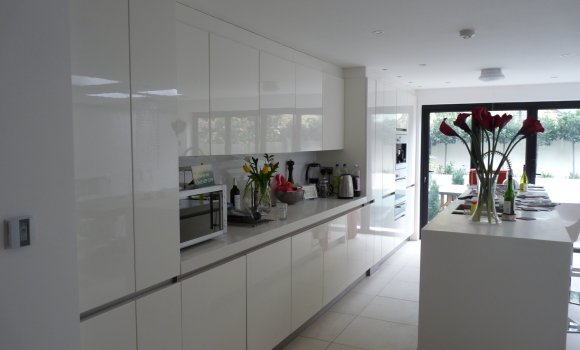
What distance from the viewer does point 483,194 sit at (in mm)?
3021

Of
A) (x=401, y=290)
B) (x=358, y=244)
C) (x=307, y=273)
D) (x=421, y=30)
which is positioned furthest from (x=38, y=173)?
(x=401, y=290)

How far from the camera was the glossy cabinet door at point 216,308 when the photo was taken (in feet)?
7.87

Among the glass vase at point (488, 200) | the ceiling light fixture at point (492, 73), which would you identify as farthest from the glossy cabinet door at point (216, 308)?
the ceiling light fixture at point (492, 73)

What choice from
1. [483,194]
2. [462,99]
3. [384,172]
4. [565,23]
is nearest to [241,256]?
[483,194]

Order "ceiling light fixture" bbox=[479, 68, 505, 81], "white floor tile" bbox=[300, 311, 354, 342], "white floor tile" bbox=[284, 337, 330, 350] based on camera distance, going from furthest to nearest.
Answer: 1. "ceiling light fixture" bbox=[479, 68, 505, 81]
2. "white floor tile" bbox=[300, 311, 354, 342]
3. "white floor tile" bbox=[284, 337, 330, 350]

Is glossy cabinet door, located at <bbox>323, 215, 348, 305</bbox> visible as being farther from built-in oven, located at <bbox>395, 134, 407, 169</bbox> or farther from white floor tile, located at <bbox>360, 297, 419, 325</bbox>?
built-in oven, located at <bbox>395, 134, 407, 169</bbox>

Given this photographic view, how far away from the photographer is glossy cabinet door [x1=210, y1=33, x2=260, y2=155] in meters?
2.96

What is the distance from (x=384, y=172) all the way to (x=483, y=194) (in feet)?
8.68

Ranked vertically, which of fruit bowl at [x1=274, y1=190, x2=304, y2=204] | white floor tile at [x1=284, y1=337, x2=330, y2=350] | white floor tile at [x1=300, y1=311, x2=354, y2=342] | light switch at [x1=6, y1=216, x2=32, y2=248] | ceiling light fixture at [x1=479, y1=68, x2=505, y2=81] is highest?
ceiling light fixture at [x1=479, y1=68, x2=505, y2=81]

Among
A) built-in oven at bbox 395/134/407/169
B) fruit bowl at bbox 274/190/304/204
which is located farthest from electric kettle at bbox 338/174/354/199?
built-in oven at bbox 395/134/407/169

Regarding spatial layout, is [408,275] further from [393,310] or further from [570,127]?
[570,127]

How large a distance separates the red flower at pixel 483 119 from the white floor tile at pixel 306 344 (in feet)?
6.53

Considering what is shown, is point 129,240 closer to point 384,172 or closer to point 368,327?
point 368,327

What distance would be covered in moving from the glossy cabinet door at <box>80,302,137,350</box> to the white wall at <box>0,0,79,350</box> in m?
0.09
